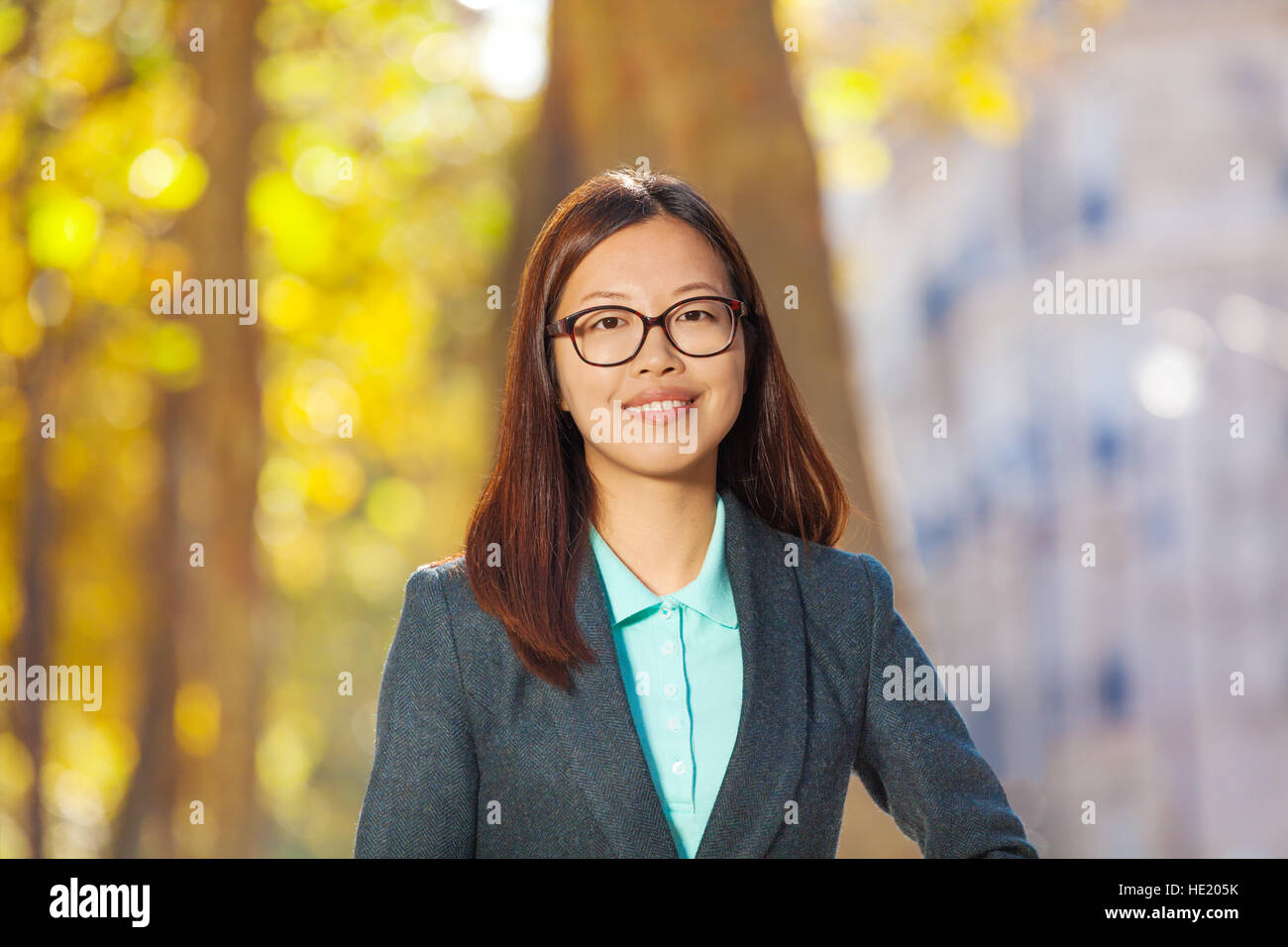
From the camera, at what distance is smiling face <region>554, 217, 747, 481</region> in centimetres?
215

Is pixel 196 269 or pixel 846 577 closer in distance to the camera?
pixel 846 577

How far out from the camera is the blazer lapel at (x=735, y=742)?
6.70ft

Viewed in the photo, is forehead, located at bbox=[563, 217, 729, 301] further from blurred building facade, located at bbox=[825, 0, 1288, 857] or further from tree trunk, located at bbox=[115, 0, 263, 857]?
blurred building facade, located at bbox=[825, 0, 1288, 857]

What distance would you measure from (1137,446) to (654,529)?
19.4 meters

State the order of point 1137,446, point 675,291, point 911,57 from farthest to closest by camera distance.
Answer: point 1137,446 → point 911,57 → point 675,291

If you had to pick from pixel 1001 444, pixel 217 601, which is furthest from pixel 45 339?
pixel 1001 444

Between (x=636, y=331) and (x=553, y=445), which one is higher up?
(x=636, y=331)

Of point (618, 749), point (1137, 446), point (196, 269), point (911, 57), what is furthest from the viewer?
point (1137, 446)

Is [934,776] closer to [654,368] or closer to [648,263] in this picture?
[654,368]

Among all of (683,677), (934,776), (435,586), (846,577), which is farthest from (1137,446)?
(435,586)

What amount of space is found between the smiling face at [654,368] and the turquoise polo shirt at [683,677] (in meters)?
0.19

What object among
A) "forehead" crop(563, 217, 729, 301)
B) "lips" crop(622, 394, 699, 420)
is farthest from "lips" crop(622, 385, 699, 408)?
"forehead" crop(563, 217, 729, 301)

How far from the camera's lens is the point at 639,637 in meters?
2.22

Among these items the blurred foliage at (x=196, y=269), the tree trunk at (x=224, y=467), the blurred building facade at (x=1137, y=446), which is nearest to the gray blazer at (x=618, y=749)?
the blurred foliage at (x=196, y=269)
